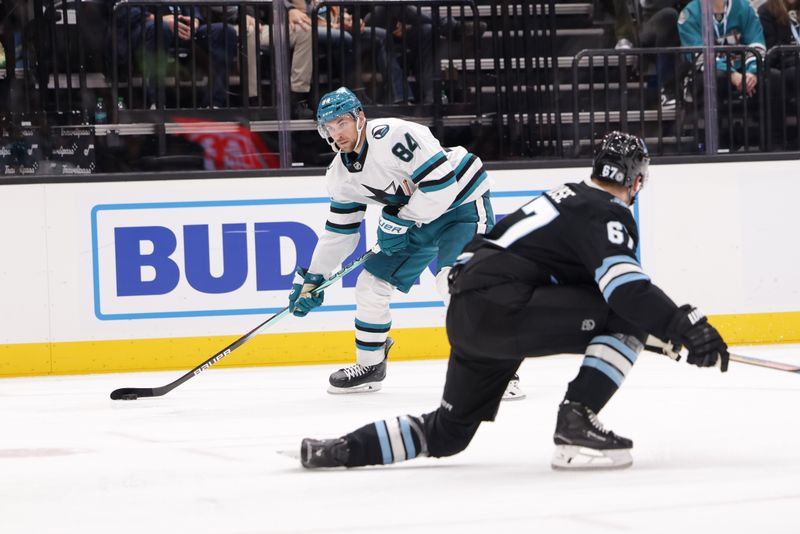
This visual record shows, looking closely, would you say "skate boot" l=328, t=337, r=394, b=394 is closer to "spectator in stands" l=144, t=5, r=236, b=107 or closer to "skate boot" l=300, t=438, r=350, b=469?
"skate boot" l=300, t=438, r=350, b=469

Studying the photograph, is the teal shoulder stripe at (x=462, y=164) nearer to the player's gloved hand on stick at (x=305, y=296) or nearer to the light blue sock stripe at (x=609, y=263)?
the player's gloved hand on stick at (x=305, y=296)

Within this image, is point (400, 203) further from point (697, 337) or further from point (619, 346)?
point (697, 337)

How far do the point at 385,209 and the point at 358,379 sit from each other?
0.65 meters

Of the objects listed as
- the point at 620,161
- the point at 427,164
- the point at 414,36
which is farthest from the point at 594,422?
the point at 414,36

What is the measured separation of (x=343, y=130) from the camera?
4.00m

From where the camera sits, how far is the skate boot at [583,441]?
2.60 meters

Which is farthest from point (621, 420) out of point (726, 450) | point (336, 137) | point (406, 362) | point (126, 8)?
point (126, 8)

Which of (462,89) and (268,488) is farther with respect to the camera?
(462,89)

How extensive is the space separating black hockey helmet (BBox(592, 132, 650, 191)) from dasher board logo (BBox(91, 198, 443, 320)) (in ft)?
9.44

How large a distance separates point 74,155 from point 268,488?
130 inches

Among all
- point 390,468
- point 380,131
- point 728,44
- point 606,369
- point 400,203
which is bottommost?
point 390,468

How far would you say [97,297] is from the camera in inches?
211

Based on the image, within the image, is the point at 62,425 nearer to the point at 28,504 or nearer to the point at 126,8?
the point at 28,504

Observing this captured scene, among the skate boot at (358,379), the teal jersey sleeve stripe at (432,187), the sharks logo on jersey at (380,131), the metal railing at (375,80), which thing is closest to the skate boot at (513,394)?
the skate boot at (358,379)
